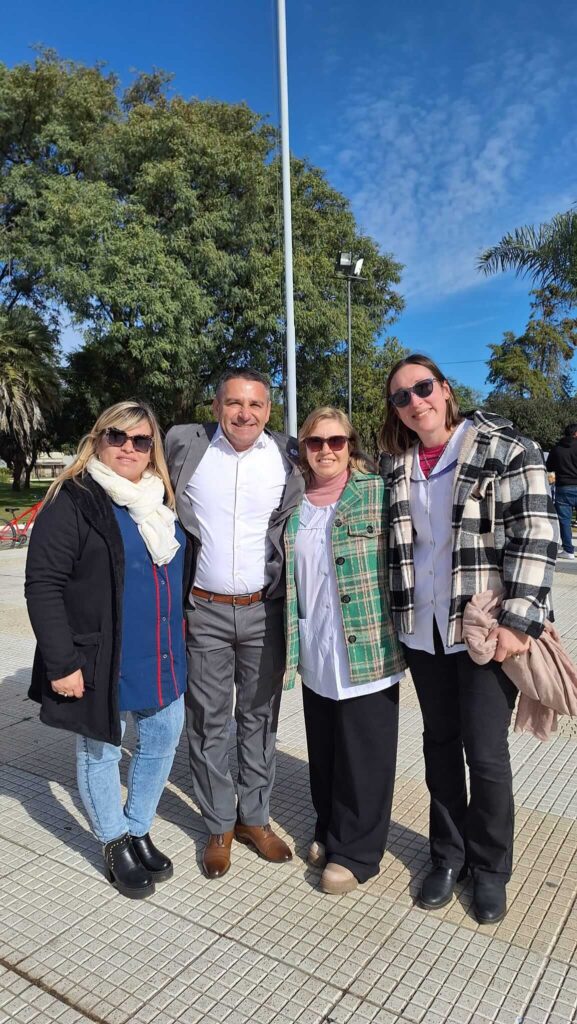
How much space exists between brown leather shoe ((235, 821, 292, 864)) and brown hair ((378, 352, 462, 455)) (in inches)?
62.9

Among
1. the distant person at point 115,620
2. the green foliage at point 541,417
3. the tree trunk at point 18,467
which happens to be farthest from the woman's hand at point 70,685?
the tree trunk at point 18,467

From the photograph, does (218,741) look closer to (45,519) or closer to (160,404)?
(45,519)

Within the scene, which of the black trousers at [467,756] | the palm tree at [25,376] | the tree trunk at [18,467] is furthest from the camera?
the tree trunk at [18,467]

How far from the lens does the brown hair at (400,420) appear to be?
8.07 feet

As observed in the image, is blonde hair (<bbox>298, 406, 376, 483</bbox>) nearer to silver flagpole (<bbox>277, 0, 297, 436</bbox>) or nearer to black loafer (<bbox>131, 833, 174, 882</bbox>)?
→ black loafer (<bbox>131, 833, 174, 882</bbox>)

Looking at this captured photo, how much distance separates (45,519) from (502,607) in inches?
60.3

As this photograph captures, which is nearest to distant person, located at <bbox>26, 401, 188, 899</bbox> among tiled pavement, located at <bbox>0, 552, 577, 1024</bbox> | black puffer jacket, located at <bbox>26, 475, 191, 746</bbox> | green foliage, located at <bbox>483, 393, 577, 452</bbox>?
black puffer jacket, located at <bbox>26, 475, 191, 746</bbox>

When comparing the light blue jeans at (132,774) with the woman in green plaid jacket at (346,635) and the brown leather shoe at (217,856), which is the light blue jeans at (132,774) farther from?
the woman in green plaid jacket at (346,635)

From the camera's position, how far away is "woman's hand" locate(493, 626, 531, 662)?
2.20 meters

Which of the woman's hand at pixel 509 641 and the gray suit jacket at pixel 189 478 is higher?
the gray suit jacket at pixel 189 478

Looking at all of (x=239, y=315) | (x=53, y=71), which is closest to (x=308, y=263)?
(x=239, y=315)

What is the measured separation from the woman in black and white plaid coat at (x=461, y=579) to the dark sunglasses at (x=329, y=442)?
17 cm

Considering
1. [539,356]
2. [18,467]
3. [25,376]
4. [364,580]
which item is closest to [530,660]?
[364,580]

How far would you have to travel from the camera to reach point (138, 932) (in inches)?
92.9
